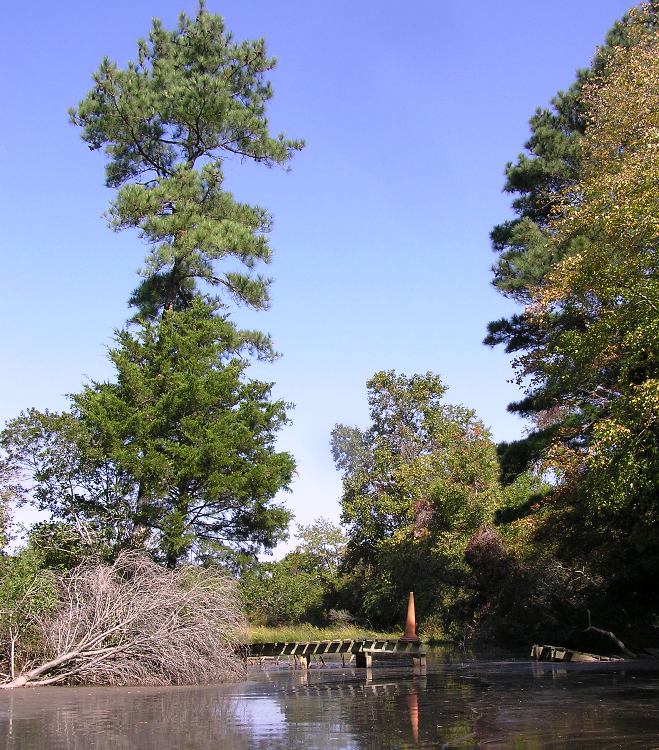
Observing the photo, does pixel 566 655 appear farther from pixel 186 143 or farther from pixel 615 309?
pixel 186 143

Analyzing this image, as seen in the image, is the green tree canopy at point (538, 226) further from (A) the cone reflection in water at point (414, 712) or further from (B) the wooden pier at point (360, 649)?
(A) the cone reflection in water at point (414, 712)

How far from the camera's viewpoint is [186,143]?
32.0m

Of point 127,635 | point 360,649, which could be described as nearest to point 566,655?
point 360,649

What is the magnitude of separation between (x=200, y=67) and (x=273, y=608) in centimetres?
2008

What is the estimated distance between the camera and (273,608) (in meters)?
31.1

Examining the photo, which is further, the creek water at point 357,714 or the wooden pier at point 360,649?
the wooden pier at point 360,649

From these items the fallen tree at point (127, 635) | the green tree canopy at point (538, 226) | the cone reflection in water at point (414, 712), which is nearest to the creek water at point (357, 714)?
the cone reflection in water at point (414, 712)

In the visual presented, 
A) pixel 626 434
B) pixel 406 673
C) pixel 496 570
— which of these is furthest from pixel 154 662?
pixel 496 570

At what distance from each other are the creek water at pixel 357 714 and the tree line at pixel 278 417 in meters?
3.31

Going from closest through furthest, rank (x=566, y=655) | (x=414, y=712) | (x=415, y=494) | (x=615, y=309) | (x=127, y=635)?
(x=414, y=712) → (x=615, y=309) → (x=127, y=635) → (x=566, y=655) → (x=415, y=494)

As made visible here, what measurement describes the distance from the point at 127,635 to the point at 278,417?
12.9m

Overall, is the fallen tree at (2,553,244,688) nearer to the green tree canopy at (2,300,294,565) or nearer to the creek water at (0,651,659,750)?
the creek water at (0,651,659,750)

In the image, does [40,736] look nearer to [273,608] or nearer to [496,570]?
[273,608]

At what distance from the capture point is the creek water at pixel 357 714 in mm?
9453
